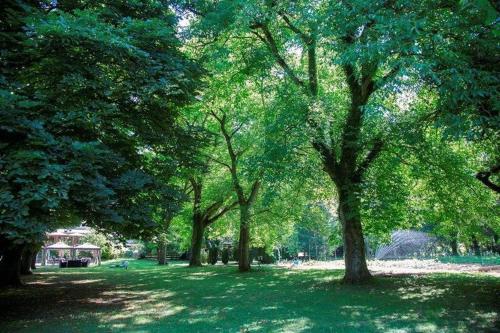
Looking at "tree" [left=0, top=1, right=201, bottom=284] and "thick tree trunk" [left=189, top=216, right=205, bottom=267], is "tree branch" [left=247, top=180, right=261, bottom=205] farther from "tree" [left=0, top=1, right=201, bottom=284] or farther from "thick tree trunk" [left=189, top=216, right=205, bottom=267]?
"tree" [left=0, top=1, right=201, bottom=284]

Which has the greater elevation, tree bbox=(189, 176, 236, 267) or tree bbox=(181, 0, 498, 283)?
tree bbox=(181, 0, 498, 283)

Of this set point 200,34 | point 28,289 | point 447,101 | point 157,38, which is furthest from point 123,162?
point 28,289

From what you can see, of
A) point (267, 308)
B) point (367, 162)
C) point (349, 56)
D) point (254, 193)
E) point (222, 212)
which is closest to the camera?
point (349, 56)

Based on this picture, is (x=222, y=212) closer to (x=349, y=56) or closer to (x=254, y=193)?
(x=254, y=193)

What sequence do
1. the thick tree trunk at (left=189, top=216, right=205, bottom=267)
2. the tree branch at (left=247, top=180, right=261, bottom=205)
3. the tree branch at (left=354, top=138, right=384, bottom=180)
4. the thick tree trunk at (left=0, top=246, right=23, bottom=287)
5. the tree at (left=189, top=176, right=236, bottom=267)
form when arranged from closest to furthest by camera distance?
the tree branch at (left=354, top=138, right=384, bottom=180) → the thick tree trunk at (left=0, top=246, right=23, bottom=287) → the tree branch at (left=247, top=180, right=261, bottom=205) → the tree at (left=189, top=176, right=236, bottom=267) → the thick tree trunk at (left=189, top=216, right=205, bottom=267)

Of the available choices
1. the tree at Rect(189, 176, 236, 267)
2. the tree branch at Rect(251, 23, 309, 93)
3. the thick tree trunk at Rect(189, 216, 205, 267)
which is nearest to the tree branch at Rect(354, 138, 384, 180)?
the tree branch at Rect(251, 23, 309, 93)

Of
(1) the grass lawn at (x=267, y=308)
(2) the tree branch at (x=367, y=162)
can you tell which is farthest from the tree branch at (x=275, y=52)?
(1) the grass lawn at (x=267, y=308)

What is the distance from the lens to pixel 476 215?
1499 centimetres

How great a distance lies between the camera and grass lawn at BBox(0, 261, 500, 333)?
8266mm

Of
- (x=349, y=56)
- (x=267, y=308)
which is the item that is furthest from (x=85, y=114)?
(x=267, y=308)

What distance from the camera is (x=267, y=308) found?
1059 centimetres

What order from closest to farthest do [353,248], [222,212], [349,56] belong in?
[349,56] → [353,248] → [222,212]

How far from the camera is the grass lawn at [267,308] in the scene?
8266 millimetres

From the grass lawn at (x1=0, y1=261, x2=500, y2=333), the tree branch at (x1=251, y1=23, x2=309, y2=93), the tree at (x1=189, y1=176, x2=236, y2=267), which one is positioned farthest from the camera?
the tree at (x1=189, y1=176, x2=236, y2=267)
